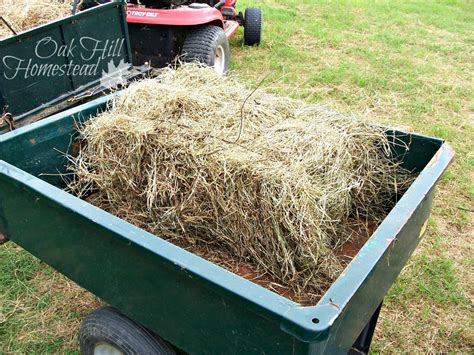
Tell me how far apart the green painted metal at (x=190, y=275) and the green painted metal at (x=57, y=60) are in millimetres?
1161

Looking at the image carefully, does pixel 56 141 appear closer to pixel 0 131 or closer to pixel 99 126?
pixel 99 126

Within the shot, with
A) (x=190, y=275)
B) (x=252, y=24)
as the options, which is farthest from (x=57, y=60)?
(x=252, y=24)

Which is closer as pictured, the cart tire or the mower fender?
the cart tire

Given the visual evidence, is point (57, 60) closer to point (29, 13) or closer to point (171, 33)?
point (29, 13)

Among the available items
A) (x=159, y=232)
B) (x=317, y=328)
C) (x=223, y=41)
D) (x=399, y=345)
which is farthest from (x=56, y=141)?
(x=223, y=41)

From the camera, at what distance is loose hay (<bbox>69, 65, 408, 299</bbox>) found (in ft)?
6.43

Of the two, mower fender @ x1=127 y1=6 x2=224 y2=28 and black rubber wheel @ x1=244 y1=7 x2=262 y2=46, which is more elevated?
mower fender @ x1=127 y1=6 x2=224 y2=28

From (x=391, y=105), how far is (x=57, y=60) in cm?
322

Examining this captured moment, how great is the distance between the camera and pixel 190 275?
1.43 meters

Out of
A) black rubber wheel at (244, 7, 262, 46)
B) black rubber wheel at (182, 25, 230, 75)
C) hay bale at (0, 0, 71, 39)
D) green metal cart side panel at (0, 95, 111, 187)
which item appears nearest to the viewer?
green metal cart side panel at (0, 95, 111, 187)

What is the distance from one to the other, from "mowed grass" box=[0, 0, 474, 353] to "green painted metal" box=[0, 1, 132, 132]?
37.8 inches

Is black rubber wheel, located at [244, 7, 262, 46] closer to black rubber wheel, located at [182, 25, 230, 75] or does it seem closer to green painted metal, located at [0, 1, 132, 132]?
black rubber wheel, located at [182, 25, 230, 75]

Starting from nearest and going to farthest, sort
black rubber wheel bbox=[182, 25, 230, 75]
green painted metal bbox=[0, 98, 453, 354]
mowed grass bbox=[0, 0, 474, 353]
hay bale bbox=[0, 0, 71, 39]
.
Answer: green painted metal bbox=[0, 98, 453, 354], mowed grass bbox=[0, 0, 474, 353], hay bale bbox=[0, 0, 71, 39], black rubber wheel bbox=[182, 25, 230, 75]

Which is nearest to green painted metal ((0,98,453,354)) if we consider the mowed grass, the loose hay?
the loose hay
